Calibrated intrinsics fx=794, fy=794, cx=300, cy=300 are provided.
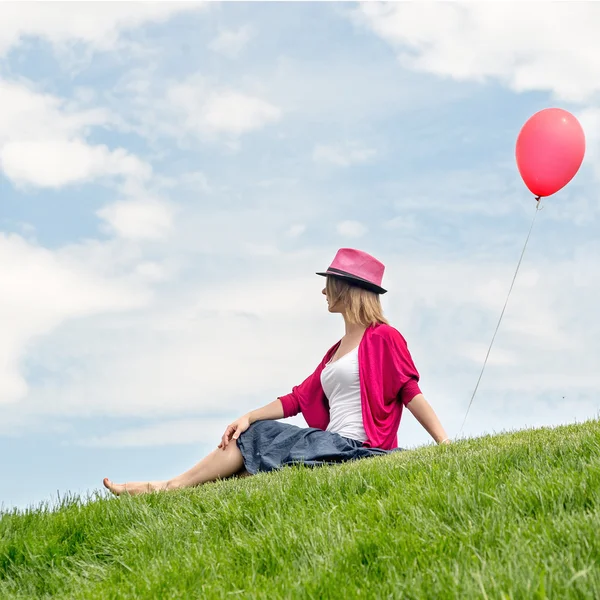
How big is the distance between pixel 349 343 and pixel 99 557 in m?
3.07

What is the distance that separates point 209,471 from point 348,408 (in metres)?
1.29

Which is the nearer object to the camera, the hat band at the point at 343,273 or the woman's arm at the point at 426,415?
the woman's arm at the point at 426,415

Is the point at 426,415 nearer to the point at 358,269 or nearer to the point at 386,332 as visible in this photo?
the point at 386,332

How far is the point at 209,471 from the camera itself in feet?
22.0

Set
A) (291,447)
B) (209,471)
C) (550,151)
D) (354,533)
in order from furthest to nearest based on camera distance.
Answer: (550,151) → (209,471) → (291,447) → (354,533)

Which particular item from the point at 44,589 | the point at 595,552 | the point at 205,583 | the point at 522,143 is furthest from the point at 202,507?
the point at 522,143

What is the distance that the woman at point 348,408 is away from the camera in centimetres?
648

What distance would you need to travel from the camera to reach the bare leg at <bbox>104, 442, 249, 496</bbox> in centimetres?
667

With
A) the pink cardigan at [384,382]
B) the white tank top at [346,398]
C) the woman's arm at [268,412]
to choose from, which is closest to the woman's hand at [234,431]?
the woman's arm at [268,412]

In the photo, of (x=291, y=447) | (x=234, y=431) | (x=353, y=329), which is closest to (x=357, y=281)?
(x=353, y=329)

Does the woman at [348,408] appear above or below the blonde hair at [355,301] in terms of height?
below

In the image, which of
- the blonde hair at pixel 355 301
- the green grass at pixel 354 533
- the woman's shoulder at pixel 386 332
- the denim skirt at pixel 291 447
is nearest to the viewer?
the green grass at pixel 354 533

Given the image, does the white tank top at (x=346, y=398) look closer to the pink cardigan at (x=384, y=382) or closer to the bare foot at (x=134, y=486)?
the pink cardigan at (x=384, y=382)

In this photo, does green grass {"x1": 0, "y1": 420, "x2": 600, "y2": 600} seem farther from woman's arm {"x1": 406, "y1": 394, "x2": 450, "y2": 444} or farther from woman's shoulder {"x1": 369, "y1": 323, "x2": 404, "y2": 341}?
woman's shoulder {"x1": 369, "y1": 323, "x2": 404, "y2": 341}
